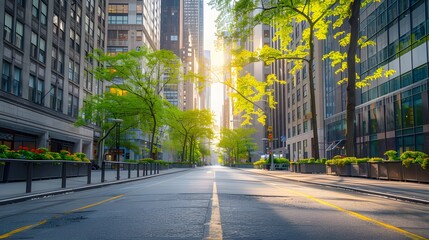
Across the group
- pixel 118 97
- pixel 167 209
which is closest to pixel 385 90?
pixel 118 97

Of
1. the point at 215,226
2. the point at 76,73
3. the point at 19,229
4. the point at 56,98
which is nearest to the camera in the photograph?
the point at 215,226

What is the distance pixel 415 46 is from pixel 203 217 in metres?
34.1

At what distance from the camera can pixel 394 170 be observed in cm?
Answer: 2231

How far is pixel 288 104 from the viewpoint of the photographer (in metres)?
86.1

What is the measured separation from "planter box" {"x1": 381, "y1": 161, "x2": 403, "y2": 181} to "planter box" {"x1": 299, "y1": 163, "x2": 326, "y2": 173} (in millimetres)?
12442

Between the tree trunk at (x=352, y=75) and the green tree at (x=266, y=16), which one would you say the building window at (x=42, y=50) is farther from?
the tree trunk at (x=352, y=75)

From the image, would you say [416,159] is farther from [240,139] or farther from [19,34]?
[240,139]

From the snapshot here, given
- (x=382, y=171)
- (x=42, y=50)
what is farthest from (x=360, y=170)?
(x=42, y=50)

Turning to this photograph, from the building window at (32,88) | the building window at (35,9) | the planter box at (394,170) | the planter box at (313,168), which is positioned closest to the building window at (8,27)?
the building window at (35,9)

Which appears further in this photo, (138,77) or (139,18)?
(139,18)

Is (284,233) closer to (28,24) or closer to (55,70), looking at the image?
(28,24)

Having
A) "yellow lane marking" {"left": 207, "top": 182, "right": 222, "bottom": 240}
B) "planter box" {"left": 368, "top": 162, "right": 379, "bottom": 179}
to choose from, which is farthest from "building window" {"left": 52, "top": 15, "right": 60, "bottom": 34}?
"yellow lane marking" {"left": 207, "top": 182, "right": 222, "bottom": 240}

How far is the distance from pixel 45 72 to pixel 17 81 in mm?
5265

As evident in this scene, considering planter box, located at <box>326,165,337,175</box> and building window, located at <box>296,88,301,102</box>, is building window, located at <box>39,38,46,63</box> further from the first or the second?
building window, located at <box>296,88,301,102</box>
